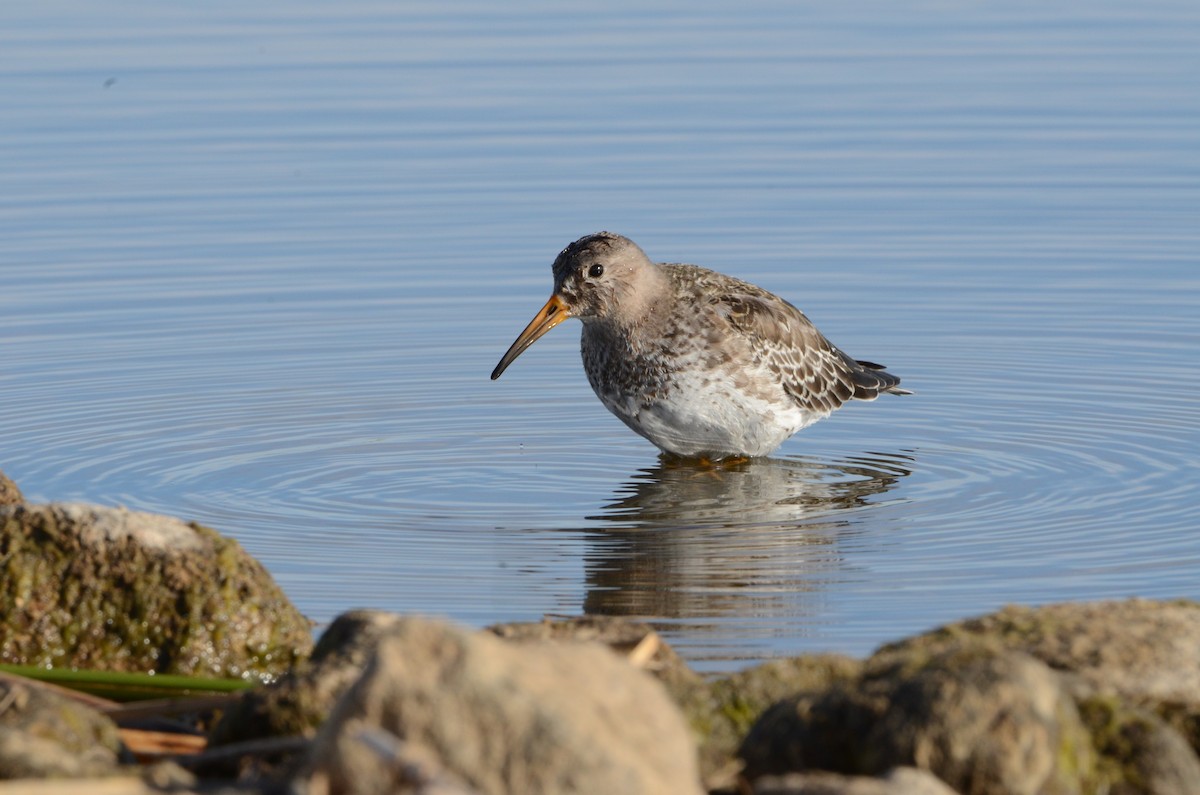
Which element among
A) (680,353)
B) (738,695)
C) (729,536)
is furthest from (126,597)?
(680,353)

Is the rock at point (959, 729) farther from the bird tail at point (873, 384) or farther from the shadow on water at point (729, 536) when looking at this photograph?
the bird tail at point (873, 384)

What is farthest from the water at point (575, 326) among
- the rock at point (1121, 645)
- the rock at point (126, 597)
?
the rock at point (1121, 645)

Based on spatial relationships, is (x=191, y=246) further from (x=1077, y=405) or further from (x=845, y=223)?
(x=1077, y=405)

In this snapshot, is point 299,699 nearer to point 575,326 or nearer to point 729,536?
point 729,536

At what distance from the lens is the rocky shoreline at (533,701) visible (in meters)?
4.06

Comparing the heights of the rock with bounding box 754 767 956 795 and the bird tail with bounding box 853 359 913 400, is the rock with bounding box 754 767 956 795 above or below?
below

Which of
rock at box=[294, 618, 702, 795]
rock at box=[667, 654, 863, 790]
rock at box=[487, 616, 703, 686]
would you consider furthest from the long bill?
rock at box=[294, 618, 702, 795]

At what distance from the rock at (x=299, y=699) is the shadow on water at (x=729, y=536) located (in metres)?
2.85

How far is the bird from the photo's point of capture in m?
11.0

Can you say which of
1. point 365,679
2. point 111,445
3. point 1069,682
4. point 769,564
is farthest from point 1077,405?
point 365,679

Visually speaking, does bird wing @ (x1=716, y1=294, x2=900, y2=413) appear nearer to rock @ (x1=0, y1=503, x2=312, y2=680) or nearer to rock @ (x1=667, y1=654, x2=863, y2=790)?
rock @ (x1=0, y1=503, x2=312, y2=680)

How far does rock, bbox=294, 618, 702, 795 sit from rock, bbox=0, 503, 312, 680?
2496mm

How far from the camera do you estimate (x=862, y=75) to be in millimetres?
20609

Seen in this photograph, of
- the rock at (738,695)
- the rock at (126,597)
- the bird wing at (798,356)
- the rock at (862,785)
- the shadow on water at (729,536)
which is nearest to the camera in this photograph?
the rock at (862,785)
